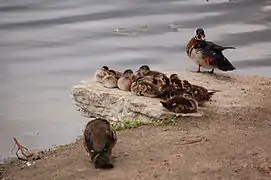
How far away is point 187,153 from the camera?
717 centimetres

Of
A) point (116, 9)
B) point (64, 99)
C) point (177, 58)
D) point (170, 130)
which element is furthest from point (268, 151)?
point (116, 9)

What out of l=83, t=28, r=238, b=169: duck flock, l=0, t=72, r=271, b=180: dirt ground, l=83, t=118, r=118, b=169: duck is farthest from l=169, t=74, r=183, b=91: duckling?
l=83, t=118, r=118, b=169: duck

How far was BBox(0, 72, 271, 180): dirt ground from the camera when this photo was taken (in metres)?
6.64

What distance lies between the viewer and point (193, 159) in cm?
697

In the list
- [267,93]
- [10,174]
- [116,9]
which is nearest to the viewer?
[10,174]

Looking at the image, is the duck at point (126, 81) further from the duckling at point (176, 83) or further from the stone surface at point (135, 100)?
the duckling at point (176, 83)

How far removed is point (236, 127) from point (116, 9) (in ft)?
38.2

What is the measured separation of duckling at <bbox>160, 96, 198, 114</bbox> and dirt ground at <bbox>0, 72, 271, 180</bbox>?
0.15 metres

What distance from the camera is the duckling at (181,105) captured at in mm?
8625

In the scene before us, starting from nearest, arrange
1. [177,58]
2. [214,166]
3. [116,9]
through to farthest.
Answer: [214,166]
[177,58]
[116,9]

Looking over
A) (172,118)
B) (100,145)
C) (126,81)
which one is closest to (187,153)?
(100,145)

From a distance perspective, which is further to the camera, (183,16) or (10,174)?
(183,16)

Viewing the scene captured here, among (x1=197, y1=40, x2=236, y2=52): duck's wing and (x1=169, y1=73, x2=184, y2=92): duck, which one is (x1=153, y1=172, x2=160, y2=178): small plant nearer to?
(x1=169, y1=73, x2=184, y2=92): duck

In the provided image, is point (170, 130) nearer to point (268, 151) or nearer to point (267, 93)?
point (268, 151)
